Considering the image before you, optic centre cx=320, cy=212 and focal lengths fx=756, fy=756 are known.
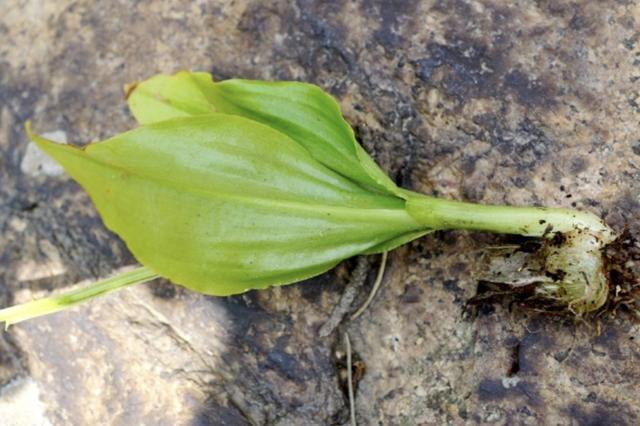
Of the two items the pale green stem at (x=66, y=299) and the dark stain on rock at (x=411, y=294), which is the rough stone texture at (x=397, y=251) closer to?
the dark stain on rock at (x=411, y=294)

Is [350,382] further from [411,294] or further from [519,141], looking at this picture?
[519,141]

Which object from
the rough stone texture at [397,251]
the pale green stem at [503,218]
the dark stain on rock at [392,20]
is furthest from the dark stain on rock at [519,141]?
the dark stain on rock at [392,20]

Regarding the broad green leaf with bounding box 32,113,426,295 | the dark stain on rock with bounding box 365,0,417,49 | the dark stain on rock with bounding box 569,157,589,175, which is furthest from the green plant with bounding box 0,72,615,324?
the dark stain on rock with bounding box 365,0,417,49

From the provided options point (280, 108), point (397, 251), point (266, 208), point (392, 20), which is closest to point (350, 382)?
point (397, 251)

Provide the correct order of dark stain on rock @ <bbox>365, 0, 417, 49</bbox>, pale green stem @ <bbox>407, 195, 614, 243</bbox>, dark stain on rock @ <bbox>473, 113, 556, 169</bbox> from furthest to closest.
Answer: dark stain on rock @ <bbox>365, 0, 417, 49</bbox>
dark stain on rock @ <bbox>473, 113, 556, 169</bbox>
pale green stem @ <bbox>407, 195, 614, 243</bbox>

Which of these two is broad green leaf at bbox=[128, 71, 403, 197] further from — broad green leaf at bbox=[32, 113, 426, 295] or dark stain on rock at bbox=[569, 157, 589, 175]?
dark stain on rock at bbox=[569, 157, 589, 175]
